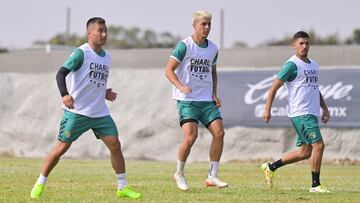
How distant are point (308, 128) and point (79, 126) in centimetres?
307

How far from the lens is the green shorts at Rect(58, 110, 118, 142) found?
11.5m

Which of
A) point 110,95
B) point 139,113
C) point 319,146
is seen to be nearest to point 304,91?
point 319,146

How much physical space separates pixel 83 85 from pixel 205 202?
6.78ft

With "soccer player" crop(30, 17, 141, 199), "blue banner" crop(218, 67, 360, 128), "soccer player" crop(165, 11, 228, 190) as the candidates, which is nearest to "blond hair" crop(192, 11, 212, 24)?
"soccer player" crop(165, 11, 228, 190)

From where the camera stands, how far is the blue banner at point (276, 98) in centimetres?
2266

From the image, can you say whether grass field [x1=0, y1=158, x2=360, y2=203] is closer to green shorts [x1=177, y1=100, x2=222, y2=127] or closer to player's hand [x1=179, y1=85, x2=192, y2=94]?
green shorts [x1=177, y1=100, x2=222, y2=127]

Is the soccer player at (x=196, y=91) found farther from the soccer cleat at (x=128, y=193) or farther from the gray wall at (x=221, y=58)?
the gray wall at (x=221, y=58)

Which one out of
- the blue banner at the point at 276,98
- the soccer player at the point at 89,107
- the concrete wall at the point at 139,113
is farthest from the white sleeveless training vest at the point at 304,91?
the concrete wall at the point at 139,113

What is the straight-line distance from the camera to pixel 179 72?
A: 12703mm

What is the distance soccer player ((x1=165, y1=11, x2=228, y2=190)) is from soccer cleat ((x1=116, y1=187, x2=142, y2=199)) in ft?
3.72

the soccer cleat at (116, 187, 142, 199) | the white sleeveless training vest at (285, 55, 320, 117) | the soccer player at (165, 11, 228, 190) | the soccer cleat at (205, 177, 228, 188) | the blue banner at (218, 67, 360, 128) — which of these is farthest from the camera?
the blue banner at (218, 67, 360, 128)

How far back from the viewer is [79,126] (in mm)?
11609

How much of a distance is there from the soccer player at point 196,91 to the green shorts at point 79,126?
4.14 ft

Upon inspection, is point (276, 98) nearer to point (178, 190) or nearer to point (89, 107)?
point (178, 190)
